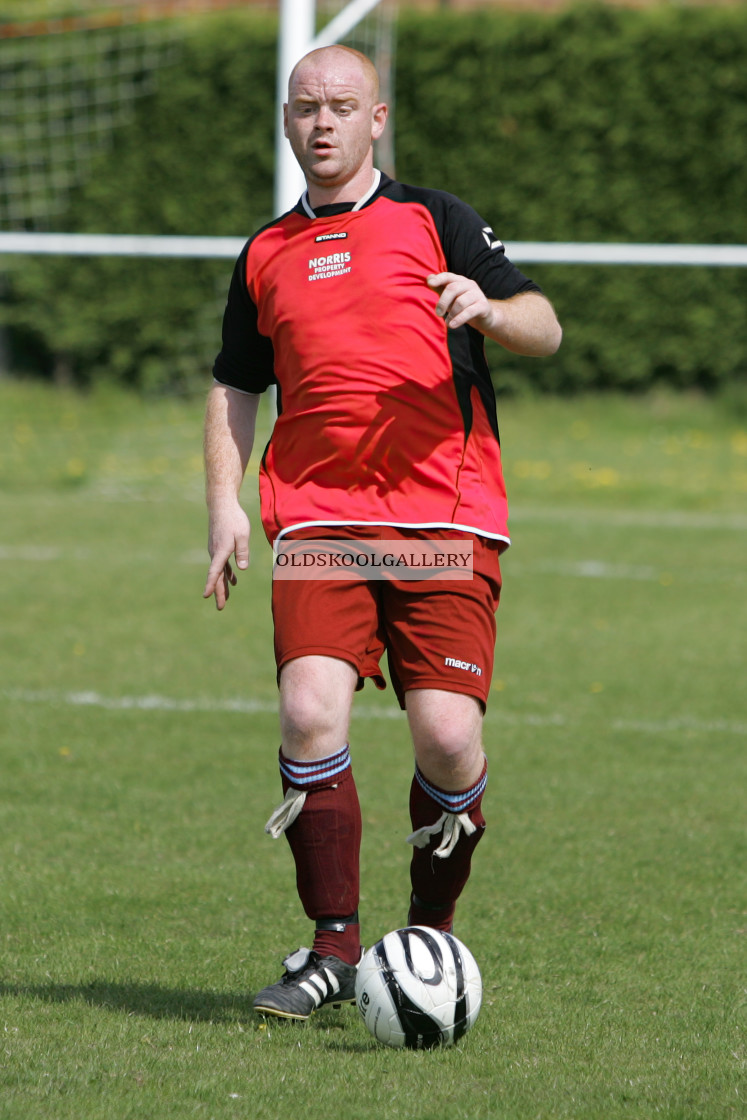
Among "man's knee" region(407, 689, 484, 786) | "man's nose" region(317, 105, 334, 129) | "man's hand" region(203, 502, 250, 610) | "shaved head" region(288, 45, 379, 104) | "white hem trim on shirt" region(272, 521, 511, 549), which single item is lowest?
"man's knee" region(407, 689, 484, 786)

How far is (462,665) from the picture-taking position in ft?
11.6

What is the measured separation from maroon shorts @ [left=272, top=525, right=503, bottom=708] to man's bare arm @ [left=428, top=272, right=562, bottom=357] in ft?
1.59

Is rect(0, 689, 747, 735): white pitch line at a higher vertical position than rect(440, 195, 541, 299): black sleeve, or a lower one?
lower

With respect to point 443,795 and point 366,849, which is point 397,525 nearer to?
point 443,795

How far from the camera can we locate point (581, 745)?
6.29 meters

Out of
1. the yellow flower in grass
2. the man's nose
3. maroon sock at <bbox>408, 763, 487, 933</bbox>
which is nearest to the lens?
the man's nose

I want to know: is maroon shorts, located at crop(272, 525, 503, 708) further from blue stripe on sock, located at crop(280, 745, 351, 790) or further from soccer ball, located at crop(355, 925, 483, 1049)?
soccer ball, located at crop(355, 925, 483, 1049)

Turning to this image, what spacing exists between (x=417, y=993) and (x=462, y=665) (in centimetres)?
76

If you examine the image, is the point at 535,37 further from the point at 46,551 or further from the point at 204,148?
the point at 46,551

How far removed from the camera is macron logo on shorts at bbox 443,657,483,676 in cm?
352

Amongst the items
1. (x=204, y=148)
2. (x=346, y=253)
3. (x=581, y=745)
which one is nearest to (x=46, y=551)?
(x=581, y=745)

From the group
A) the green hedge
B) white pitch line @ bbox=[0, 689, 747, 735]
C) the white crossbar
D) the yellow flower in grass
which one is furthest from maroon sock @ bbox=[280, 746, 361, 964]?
the green hedge

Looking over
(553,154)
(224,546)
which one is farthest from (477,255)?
(553,154)

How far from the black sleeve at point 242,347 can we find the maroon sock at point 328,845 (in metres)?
0.99
